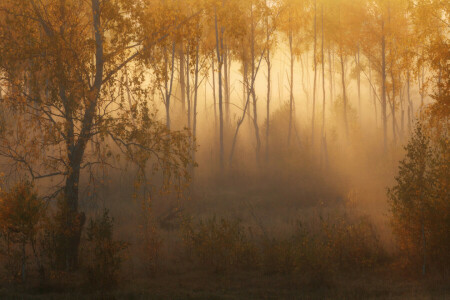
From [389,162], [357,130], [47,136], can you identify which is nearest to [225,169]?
[389,162]

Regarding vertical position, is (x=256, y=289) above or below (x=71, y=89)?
below

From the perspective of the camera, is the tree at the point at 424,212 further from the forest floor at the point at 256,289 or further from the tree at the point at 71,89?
→ the tree at the point at 71,89

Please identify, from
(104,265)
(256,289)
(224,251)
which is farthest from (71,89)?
(256,289)

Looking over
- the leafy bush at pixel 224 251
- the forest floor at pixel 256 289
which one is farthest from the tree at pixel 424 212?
the leafy bush at pixel 224 251

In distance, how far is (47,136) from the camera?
9.02 m

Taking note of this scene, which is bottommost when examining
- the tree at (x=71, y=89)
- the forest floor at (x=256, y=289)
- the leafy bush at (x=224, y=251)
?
the forest floor at (x=256, y=289)

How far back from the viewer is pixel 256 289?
8.55m

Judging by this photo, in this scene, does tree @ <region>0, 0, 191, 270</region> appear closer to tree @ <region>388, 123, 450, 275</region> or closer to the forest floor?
the forest floor

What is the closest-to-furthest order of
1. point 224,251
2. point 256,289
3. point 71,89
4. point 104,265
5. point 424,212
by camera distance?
1. point 104,265
2. point 256,289
3. point 71,89
4. point 424,212
5. point 224,251

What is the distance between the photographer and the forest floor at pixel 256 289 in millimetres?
7965

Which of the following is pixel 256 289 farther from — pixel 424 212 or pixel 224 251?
pixel 424 212

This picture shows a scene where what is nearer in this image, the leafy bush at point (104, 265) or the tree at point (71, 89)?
the leafy bush at point (104, 265)

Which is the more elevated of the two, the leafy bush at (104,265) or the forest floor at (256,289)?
the leafy bush at (104,265)

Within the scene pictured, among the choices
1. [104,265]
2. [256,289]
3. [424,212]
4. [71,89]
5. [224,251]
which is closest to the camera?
[104,265]
